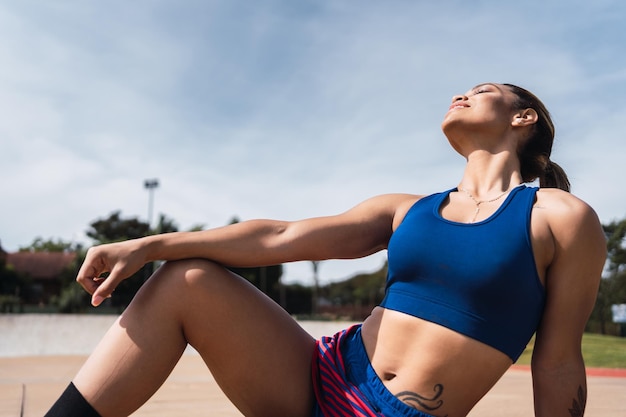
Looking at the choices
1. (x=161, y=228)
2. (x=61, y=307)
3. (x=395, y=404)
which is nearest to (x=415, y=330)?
(x=395, y=404)

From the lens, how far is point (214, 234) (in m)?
1.70

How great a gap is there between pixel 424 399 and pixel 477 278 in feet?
1.22

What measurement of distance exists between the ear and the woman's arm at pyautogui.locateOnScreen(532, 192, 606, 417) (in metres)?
0.54

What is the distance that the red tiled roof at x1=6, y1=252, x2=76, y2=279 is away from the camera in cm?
5059

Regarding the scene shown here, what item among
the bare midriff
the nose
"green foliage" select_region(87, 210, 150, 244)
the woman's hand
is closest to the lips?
the nose

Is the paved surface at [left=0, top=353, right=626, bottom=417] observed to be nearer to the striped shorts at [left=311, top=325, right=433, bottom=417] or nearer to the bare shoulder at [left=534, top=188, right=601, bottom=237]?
the striped shorts at [left=311, top=325, right=433, bottom=417]

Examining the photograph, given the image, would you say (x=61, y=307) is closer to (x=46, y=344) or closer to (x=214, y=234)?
(x=46, y=344)

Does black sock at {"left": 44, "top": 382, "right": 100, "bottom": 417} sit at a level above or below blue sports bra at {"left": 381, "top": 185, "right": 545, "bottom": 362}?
below

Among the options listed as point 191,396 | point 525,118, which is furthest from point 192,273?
point 191,396

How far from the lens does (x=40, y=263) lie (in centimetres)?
5200

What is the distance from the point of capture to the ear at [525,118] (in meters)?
2.02

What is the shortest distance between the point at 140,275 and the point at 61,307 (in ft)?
26.2

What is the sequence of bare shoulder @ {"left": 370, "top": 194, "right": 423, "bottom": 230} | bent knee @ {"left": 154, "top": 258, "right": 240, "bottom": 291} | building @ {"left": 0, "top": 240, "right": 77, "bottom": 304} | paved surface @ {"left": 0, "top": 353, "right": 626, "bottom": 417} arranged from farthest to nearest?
building @ {"left": 0, "top": 240, "right": 77, "bottom": 304} < paved surface @ {"left": 0, "top": 353, "right": 626, "bottom": 417} < bare shoulder @ {"left": 370, "top": 194, "right": 423, "bottom": 230} < bent knee @ {"left": 154, "top": 258, "right": 240, "bottom": 291}

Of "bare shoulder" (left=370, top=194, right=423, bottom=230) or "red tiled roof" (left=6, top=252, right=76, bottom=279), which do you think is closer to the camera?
"bare shoulder" (left=370, top=194, right=423, bottom=230)
